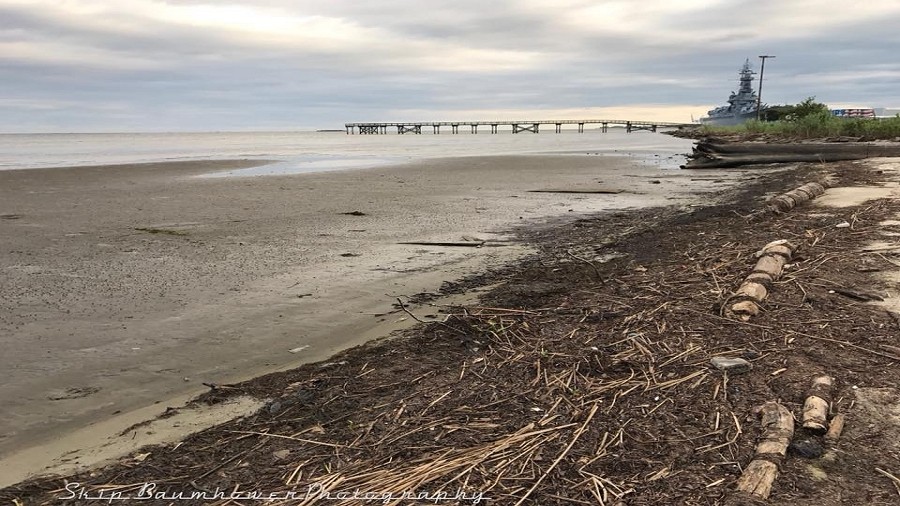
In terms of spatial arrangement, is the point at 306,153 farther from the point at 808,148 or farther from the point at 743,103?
the point at 743,103

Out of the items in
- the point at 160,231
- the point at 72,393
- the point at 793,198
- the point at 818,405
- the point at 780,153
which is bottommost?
the point at 72,393

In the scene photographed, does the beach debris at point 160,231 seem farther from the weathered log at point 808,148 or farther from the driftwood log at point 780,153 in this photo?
the weathered log at point 808,148

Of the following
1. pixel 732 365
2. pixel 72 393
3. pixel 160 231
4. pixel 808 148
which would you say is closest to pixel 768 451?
pixel 732 365

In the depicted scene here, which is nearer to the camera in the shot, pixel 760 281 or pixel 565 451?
pixel 565 451

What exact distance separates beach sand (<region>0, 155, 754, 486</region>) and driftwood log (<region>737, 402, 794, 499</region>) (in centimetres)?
302

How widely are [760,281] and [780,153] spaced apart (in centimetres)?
2199

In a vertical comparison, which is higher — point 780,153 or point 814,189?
point 780,153

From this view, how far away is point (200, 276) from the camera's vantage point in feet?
23.0

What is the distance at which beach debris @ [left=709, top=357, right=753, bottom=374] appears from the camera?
3.32 metres

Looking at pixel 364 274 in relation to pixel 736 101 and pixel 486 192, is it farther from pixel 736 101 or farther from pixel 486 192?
pixel 736 101

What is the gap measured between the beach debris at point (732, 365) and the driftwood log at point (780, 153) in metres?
22.0

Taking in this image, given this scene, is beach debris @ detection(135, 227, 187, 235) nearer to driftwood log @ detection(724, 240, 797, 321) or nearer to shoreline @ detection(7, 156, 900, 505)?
shoreline @ detection(7, 156, 900, 505)

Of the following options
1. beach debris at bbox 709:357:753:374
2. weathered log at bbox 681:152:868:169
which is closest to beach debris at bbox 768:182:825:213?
beach debris at bbox 709:357:753:374

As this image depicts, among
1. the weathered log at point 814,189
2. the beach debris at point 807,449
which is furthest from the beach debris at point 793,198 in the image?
the beach debris at point 807,449
